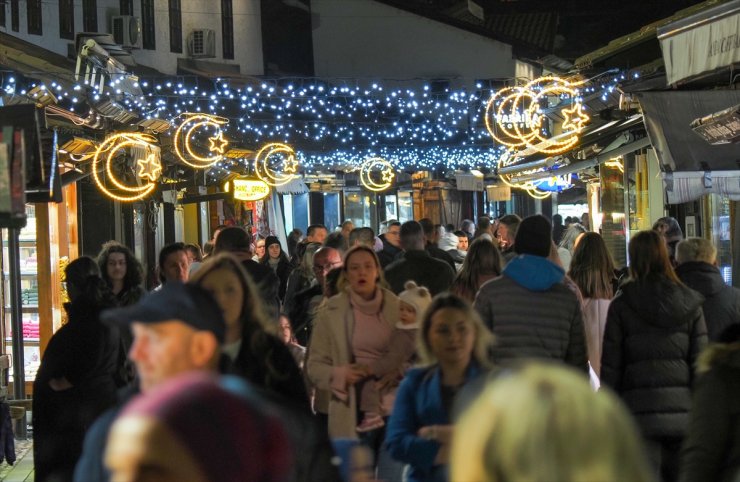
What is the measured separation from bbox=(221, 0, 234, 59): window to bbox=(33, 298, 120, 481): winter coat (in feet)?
91.1

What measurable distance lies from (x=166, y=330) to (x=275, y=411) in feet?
1.39

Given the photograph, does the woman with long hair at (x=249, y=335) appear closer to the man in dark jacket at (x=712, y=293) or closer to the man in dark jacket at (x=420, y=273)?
the man in dark jacket at (x=712, y=293)

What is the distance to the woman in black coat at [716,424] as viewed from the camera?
14.0ft

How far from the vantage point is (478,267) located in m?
8.79

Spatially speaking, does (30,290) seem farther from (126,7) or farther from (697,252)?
(126,7)

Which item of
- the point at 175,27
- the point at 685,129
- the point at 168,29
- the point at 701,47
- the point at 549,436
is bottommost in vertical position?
the point at 549,436

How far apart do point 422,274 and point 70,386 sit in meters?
3.34

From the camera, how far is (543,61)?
32.8 metres

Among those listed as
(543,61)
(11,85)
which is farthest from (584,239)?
(543,61)

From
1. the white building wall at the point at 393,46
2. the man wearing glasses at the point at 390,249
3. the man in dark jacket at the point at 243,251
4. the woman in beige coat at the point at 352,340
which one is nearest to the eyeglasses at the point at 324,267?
the man in dark jacket at the point at 243,251

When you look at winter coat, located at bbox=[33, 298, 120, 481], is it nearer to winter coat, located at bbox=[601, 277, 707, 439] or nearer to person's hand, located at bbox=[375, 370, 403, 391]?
person's hand, located at bbox=[375, 370, 403, 391]

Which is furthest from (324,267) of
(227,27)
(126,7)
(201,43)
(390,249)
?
(227,27)

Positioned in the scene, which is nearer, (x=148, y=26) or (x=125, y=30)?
(x=125, y=30)

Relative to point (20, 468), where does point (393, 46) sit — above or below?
above
